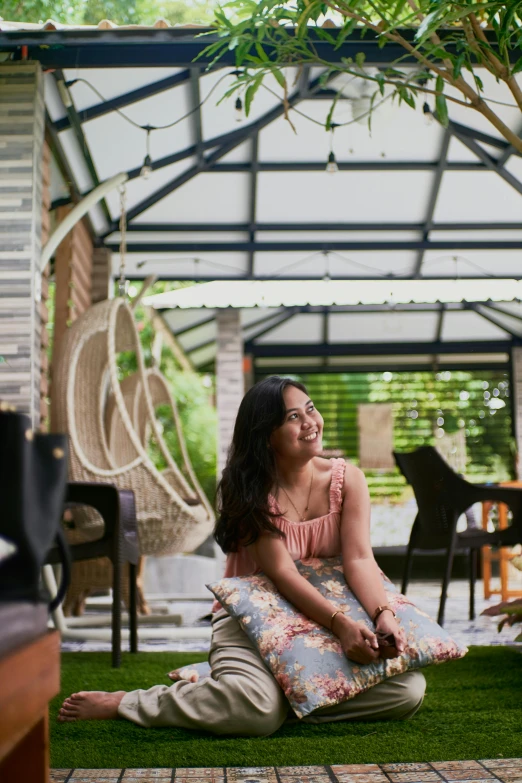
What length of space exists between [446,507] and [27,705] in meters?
3.67

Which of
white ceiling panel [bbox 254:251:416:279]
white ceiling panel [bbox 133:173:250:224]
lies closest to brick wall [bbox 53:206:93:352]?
white ceiling panel [bbox 133:173:250:224]

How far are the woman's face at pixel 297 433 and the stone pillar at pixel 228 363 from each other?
606 cm

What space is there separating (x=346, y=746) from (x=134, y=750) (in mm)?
489

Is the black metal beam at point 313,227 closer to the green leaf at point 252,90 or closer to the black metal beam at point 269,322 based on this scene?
the black metal beam at point 269,322

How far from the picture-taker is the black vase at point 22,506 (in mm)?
970

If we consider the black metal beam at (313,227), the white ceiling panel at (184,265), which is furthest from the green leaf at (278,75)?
the white ceiling panel at (184,265)

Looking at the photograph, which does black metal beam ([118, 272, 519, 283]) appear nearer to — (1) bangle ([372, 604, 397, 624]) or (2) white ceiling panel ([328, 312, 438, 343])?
(2) white ceiling panel ([328, 312, 438, 343])

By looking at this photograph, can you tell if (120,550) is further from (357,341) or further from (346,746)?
(357,341)

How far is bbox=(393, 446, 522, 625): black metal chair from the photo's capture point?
14.4 ft

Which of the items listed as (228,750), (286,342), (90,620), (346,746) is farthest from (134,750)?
(286,342)

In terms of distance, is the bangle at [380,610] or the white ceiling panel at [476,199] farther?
the white ceiling panel at [476,199]

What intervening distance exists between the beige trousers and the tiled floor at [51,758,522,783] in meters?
0.28

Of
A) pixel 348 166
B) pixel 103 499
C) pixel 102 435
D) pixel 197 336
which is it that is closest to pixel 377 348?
pixel 197 336

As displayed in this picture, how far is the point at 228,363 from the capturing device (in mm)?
8992
